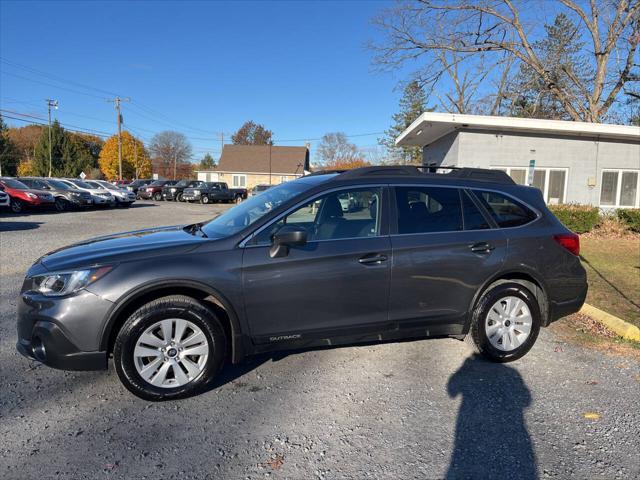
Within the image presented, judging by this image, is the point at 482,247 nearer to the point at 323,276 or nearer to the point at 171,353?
the point at 323,276

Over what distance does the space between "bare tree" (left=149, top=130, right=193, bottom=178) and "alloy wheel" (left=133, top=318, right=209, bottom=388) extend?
9754 centimetres

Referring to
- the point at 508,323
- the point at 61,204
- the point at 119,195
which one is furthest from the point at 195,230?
the point at 119,195

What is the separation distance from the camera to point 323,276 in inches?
135

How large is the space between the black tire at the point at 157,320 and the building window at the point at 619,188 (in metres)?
15.5

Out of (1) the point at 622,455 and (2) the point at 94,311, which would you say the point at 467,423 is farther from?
(2) the point at 94,311

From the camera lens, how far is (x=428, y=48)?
1984 centimetres

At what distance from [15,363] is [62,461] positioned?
1743 millimetres

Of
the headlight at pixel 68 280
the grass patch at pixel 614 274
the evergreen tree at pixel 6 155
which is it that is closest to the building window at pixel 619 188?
the grass patch at pixel 614 274

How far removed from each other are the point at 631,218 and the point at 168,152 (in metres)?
96.8

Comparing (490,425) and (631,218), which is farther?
(631,218)

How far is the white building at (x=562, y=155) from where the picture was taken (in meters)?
13.7

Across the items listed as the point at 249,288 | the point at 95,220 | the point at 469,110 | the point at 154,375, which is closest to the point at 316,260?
the point at 249,288

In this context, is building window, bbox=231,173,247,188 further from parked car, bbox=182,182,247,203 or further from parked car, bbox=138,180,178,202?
parked car, bbox=182,182,247,203

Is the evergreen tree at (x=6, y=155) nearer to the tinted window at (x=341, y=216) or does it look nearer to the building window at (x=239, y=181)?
A: the building window at (x=239, y=181)
